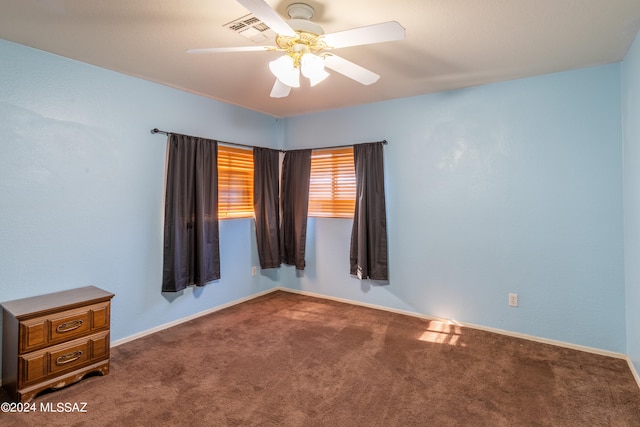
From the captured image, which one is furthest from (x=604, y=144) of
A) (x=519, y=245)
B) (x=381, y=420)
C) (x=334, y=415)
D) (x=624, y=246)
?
(x=334, y=415)

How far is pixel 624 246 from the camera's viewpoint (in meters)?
2.69

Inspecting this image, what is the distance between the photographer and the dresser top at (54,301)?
7.16 ft

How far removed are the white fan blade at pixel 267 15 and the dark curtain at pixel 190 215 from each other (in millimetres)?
2063

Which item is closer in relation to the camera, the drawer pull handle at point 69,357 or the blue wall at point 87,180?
the drawer pull handle at point 69,357

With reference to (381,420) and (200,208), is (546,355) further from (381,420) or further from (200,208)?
(200,208)

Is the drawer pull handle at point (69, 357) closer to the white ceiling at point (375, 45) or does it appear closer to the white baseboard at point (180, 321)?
the white baseboard at point (180, 321)

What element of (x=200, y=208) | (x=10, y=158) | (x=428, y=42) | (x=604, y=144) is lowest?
(x=200, y=208)

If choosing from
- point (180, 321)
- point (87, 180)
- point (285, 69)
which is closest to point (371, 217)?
point (285, 69)

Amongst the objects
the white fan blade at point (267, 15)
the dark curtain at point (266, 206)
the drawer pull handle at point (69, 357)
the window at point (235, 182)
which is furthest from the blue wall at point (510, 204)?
the drawer pull handle at point (69, 357)

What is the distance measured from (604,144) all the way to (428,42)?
174 centimetres

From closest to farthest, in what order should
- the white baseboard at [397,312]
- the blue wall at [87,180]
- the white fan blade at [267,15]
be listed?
the white fan blade at [267,15] < the blue wall at [87,180] < the white baseboard at [397,312]

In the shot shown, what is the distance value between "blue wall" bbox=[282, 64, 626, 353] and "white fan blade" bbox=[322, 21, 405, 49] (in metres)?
2.02

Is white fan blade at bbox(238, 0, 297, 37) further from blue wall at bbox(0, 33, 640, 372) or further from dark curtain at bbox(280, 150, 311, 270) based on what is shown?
dark curtain at bbox(280, 150, 311, 270)

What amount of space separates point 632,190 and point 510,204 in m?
0.86
